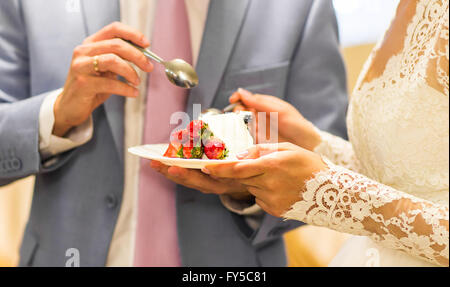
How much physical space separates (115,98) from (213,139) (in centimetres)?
25

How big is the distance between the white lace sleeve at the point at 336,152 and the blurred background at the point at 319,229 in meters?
0.31

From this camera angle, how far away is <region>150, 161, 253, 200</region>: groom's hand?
649 mm

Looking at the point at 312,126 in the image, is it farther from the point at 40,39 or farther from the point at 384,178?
the point at 40,39

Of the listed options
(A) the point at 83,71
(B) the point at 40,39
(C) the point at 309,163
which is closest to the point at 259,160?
(C) the point at 309,163

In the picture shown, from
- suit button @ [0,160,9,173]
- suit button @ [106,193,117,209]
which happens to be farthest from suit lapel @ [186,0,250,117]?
A: suit button @ [0,160,9,173]

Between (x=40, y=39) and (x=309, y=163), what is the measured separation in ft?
1.65

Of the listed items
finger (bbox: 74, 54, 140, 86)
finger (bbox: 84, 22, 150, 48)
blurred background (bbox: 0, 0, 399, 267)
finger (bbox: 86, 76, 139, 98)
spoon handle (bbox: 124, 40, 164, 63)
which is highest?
finger (bbox: 84, 22, 150, 48)

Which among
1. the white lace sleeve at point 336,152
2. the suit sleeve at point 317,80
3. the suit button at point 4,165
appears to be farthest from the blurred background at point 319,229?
the suit button at point 4,165

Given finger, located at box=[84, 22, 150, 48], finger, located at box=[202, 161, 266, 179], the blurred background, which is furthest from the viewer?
the blurred background

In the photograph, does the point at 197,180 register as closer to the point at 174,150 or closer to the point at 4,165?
the point at 174,150

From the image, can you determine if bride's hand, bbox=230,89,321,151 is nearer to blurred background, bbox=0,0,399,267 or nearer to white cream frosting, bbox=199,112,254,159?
white cream frosting, bbox=199,112,254,159

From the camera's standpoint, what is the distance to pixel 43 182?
2.63 ft

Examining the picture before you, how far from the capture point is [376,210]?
61 cm

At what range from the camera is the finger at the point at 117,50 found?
65cm
